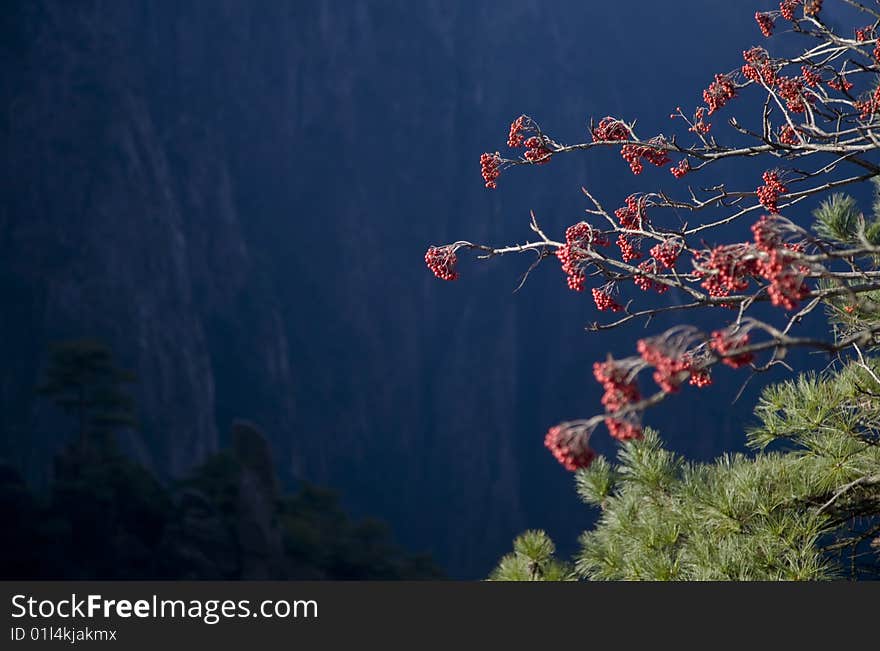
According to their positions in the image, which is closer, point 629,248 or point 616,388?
point 616,388

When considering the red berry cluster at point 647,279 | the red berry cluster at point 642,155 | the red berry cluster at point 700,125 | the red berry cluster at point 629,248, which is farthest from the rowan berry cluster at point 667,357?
the red berry cluster at point 700,125

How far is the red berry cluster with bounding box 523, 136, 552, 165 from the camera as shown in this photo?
165 inches

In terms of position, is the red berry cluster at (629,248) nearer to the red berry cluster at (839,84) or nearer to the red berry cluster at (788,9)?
the red berry cluster at (839,84)

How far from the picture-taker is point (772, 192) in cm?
391

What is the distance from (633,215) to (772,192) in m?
0.57

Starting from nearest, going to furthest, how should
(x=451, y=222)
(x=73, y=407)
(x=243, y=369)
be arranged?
1. (x=73, y=407)
2. (x=243, y=369)
3. (x=451, y=222)

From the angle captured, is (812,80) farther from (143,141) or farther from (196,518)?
(143,141)

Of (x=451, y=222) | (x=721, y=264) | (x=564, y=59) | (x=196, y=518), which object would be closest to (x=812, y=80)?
(x=721, y=264)

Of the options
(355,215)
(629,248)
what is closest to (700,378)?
(629,248)

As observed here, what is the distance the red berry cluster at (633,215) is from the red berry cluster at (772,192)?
477 mm

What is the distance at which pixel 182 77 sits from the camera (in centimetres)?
4228

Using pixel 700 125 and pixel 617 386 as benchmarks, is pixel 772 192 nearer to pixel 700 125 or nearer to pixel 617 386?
pixel 700 125

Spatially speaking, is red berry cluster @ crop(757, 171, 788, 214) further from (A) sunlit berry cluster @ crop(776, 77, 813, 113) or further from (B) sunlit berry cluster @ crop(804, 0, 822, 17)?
(B) sunlit berry cluster @ crop(804, 0, 822, 17)

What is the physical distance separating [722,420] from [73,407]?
33.1 metres
